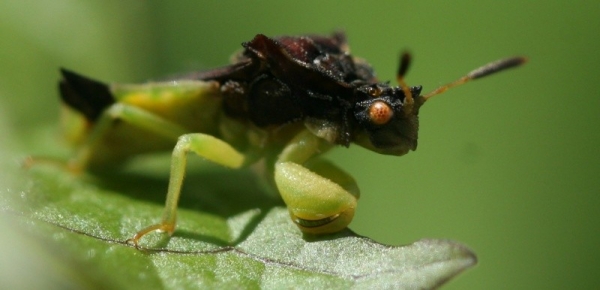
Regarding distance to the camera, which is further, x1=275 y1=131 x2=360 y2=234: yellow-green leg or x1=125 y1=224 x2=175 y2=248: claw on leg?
x1=275 y1=131 x2=360 y2=234: yellow-green leg

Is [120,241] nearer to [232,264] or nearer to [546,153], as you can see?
[232,264]

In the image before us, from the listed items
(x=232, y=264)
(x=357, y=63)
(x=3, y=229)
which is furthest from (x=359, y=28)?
(x=3, y=229)

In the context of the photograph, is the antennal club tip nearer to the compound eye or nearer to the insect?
the insect

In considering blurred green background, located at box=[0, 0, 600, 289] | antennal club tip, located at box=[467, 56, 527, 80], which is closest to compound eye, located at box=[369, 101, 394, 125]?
antennal club tip, located at box=[467, 56, 527, 80]

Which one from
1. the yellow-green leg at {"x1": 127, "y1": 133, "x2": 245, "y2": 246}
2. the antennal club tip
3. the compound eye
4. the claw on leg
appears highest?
the antennal club tip

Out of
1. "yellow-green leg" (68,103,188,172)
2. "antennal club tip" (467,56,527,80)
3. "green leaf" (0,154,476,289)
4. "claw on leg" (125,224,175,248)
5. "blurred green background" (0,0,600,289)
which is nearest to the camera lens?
"green leaf" (0,154,476,289)

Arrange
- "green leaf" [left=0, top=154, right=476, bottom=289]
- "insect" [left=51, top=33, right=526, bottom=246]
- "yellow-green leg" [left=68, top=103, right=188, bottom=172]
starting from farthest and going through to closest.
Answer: "yellow-green leg" [left=68, top=103, right=188, bottom=172] < "insect" [left=51, top=33, right=526, bottom=246] < "green leaf" [left=0, top=154, right=476, bottom=289]
